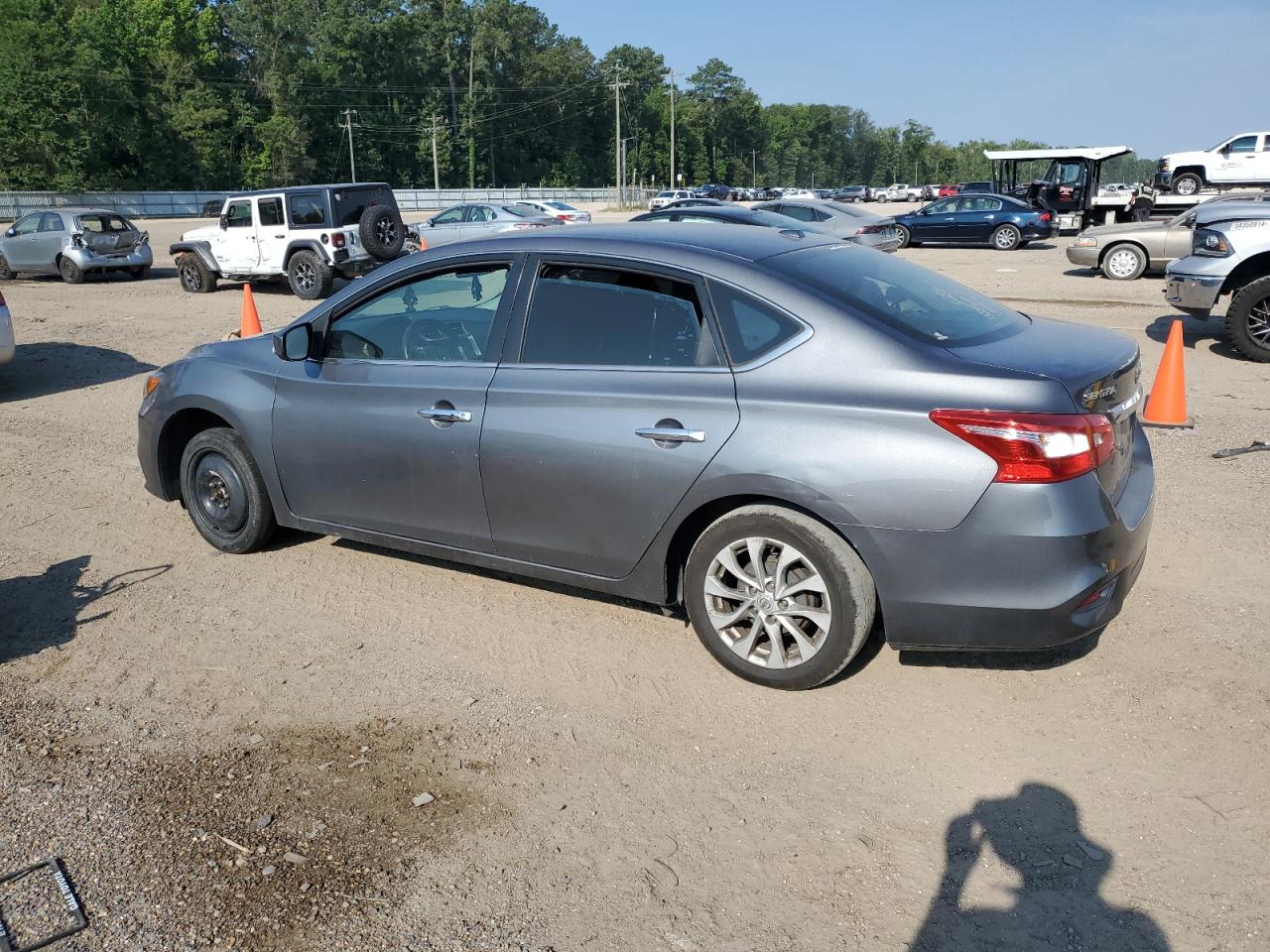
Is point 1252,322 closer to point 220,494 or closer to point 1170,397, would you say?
point 1170,397

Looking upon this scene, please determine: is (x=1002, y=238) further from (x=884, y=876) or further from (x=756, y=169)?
(x=756, y=169)


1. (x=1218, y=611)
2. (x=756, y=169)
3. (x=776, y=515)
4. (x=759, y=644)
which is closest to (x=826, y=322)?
(x=776, y=515)

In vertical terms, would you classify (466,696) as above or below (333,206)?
below

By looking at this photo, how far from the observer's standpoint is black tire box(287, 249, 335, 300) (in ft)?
53.8

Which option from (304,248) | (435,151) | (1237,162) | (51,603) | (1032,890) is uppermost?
(435,151)

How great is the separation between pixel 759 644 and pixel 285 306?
45.8 feet

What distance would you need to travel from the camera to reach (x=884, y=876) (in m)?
2.88

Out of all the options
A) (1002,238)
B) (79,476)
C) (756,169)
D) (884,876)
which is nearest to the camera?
(884,876)

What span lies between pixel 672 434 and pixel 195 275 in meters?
17.0

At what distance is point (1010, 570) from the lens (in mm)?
3373

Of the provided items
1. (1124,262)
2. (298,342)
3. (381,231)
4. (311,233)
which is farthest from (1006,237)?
(298,342)

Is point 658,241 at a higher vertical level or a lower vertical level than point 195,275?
higher

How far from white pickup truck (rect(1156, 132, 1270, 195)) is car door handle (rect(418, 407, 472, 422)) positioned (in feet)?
98.7

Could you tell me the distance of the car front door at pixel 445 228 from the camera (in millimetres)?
23234
